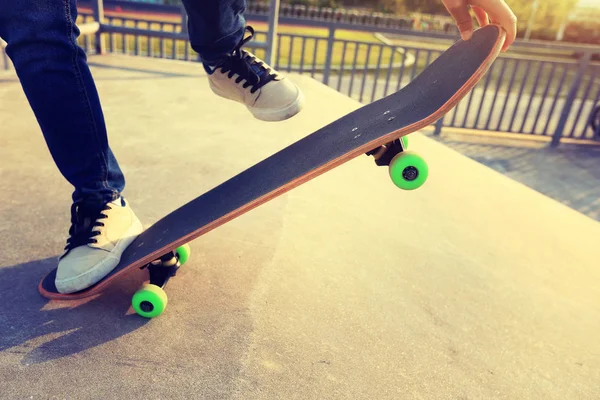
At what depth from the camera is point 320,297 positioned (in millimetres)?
1612

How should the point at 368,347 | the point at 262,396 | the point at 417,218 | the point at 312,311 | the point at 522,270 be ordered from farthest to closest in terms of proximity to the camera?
the point at 417,218 → the point at 522,270 → the point at 312,311 → the point at 368,347 → the point at 262,396

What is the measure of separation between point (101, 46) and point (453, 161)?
15.3ft

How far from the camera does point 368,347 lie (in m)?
1.41

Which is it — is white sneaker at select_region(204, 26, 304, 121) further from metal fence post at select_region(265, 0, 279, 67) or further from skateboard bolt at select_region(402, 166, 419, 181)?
metal fence post at select_region(265, 0, 279, 67)

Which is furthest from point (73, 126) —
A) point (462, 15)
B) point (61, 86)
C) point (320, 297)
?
point (462, 15)

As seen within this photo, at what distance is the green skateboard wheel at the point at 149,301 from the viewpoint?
1.38 metres

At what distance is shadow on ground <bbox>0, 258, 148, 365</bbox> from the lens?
126cm

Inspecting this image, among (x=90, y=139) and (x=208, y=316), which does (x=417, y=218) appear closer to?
(x=208, y=316)

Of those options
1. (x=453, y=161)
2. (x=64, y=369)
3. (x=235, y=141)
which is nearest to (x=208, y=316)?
(x=64, y=369)

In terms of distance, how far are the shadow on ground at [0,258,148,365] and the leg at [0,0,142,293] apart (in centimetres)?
8

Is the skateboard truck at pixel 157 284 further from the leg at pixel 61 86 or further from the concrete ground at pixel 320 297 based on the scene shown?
the leg at pixel 61 86

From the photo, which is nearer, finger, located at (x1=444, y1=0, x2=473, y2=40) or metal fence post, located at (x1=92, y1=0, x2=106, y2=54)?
finger, located at (x1=444, y1=0, x2=473, y2=40)

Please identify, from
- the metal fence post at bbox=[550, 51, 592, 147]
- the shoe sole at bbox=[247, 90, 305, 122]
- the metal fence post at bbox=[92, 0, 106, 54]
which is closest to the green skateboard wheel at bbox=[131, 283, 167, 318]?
the shoe sole at bbox=[247, 90, 305, 122]

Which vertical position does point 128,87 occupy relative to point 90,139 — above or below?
below
